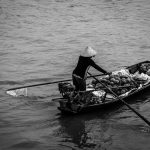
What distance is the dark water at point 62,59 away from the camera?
32.7 feet

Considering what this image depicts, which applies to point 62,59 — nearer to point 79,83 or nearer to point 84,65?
point 79,83

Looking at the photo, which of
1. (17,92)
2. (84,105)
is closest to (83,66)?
(84,105)

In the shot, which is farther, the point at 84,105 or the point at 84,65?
the point at 84,105

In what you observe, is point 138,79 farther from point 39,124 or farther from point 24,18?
point 24,18

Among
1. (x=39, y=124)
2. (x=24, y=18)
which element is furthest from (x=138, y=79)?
(x=24, y=18)

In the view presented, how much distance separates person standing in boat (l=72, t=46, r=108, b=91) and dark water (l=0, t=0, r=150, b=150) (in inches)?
48.1

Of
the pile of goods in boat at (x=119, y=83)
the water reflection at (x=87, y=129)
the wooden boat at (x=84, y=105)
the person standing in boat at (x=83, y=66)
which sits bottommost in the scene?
the water reflection at (x=87, y=129)

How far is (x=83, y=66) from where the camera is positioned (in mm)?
10781

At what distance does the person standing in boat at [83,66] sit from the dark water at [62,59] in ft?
4.01

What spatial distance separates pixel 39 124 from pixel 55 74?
227 inches

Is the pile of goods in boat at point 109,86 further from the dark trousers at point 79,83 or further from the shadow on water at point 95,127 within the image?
the shadow on water at point 95,127

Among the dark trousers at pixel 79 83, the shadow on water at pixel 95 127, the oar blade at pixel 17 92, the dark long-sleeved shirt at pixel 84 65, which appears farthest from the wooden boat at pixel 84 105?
the oar blade at pixel 17 92

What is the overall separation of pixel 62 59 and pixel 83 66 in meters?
8.45

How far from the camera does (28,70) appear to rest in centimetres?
1680
